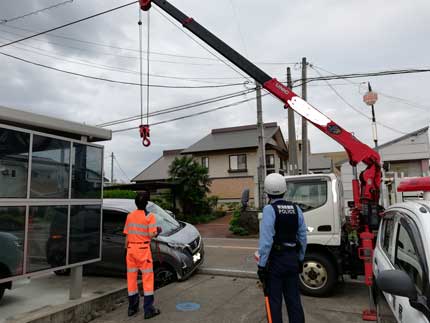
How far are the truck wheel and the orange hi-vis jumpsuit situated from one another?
2.69m

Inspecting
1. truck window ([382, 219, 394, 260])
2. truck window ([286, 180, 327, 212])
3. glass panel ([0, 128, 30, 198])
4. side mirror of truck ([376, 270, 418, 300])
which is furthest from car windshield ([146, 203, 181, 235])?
side mirror of truck ([376, 270, 418, 300])

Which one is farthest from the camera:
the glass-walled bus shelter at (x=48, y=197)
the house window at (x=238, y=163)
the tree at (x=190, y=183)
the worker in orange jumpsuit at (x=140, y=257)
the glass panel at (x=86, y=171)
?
the house window at (x=238, y=163)

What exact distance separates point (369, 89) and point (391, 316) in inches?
487

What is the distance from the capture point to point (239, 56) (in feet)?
26.3

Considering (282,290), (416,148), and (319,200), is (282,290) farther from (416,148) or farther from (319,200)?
(416,148)

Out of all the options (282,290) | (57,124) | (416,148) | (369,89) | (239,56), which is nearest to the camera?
(282,290)

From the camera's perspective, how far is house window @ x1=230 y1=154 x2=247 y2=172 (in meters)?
28.4

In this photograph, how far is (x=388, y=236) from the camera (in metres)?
3.96

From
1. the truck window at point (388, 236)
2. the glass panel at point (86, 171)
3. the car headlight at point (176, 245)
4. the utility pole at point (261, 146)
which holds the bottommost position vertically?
the car headlight at point (176, 245)

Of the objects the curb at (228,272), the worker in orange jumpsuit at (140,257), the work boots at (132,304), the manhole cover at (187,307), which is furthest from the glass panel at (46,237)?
the curb at (228,272)

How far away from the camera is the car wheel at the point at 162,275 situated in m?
7.41

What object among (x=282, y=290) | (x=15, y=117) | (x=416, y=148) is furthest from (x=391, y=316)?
(x=416, y=148)

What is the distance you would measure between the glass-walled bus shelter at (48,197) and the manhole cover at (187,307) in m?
1.71

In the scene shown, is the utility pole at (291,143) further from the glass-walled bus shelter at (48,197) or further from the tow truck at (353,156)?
the glass-walled bus shelter at (48,197)
